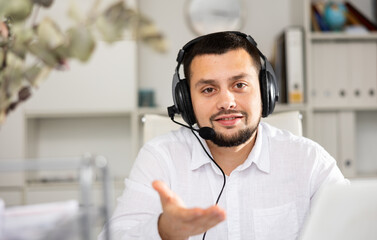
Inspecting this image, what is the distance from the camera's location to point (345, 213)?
597mm

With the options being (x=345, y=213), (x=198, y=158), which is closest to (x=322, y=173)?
(x=198, y=158)

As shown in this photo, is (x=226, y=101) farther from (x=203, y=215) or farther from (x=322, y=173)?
(x=203, y=215)

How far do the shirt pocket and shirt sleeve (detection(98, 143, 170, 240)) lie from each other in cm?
27

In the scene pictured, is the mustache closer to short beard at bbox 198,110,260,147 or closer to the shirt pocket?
short beard at bbox 198,110,260,147

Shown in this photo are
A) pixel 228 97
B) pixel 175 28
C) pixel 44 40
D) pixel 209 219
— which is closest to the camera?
pixel 209 219

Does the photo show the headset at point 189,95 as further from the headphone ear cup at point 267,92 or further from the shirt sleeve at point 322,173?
the shirt sleeve at point 322,173

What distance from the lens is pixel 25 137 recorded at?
7.91ft

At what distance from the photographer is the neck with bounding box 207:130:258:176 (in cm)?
133

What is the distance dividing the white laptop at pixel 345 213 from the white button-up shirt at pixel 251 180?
0.63 metres

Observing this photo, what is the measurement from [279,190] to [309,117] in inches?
48.0

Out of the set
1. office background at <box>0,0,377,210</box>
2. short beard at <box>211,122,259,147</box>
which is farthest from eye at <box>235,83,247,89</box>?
office background at <box>0,0,377,210</box>

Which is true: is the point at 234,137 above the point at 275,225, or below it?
above

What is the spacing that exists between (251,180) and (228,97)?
0.24 metres

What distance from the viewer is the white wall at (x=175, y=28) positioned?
2646mm
